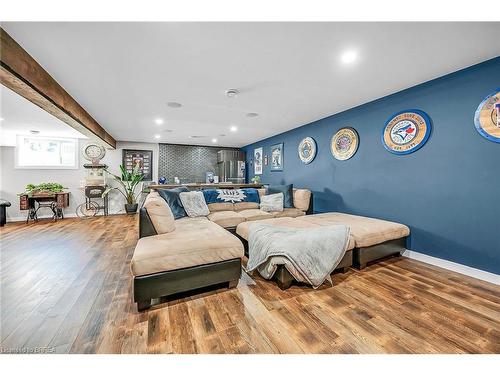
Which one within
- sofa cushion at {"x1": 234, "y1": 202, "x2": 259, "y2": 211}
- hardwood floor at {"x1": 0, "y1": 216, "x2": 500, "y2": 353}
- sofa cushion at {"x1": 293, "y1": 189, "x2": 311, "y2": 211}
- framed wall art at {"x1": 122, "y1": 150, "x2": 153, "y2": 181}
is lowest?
hardwood floor at {"x1": 0, "y1": 216, "x2": 500, "y2": 353}

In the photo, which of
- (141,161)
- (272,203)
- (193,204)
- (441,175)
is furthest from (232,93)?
(141,161)

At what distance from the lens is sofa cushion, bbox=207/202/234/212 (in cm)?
396

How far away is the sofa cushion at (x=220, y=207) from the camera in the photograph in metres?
3.96

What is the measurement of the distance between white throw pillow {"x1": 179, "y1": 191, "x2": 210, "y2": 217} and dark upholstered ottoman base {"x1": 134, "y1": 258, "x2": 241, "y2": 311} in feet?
5.54

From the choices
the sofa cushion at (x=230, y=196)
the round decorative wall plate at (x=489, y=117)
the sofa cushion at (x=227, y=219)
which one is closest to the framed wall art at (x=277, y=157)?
the sofa cushion at (x=230, y=196)

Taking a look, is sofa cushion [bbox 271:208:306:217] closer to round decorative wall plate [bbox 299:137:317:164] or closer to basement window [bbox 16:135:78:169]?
round decorative wall plate [bbox 299:137:317:164]

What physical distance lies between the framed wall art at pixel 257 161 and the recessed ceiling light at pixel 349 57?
14.4 ft

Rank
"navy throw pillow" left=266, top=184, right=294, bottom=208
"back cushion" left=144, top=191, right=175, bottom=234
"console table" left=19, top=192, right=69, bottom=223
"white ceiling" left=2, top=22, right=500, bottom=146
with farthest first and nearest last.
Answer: "console table" left=19, top=192, right=69, bottom=223 → "navy throw pillow" left=266, top=184, right=294, bottom=208 → "back cushion" left=144, top=191, right=175, bottom=234 → "white ceiling" left=2, top=22, right=500, bottom=146

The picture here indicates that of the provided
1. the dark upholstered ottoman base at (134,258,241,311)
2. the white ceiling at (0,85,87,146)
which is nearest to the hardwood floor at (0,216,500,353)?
the dark upholstered ottoman base at (134,258,241,311)

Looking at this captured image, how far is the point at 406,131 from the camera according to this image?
2.85 meters

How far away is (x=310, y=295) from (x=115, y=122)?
15.9 ft

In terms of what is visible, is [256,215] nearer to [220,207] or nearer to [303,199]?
[220,207]

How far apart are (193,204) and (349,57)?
2972mm

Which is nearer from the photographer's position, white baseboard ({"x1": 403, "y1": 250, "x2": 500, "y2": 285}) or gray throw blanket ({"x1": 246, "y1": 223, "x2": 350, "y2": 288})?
gray throw blanket ({"x1": 246, "y1": 223, "x2": 350, "y2": 288})
